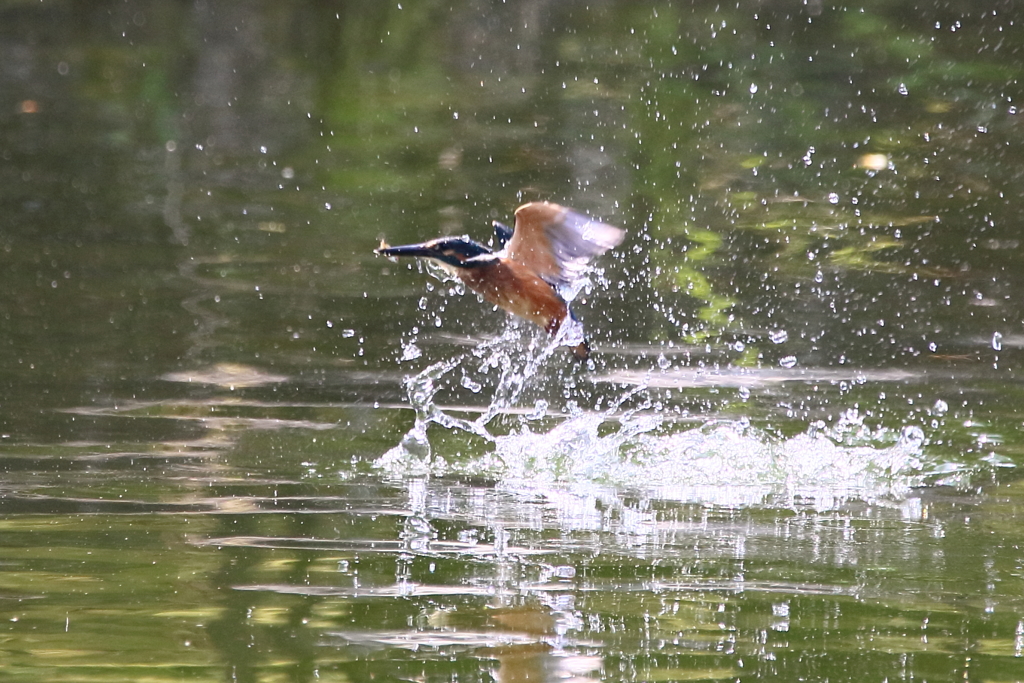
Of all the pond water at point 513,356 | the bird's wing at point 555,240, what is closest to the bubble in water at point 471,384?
the pond water at point 513,356

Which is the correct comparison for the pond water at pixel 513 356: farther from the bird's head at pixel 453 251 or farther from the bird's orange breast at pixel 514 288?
the bird's head at pixel 453 251

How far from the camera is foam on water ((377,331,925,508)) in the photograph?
5078 mm

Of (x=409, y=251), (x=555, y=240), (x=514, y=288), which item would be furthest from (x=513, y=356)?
(x=409, y=251)

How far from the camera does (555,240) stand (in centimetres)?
534

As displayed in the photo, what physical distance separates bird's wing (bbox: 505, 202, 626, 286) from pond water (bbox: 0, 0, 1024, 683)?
1.90 ft

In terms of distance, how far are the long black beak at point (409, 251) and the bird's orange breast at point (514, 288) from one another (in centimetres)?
17

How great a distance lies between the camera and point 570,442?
5496mm

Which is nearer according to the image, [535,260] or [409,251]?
[409,251]

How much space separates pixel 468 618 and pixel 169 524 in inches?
46.7

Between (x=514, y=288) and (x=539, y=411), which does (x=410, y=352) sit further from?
(x=514, y=288)

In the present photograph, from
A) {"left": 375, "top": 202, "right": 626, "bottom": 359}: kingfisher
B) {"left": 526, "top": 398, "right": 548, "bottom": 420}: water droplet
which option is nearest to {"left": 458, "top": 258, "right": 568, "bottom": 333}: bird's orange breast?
{"left": 375, "top": 202, "right": 626, "bottom": 359}: kingfisher

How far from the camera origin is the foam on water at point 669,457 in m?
5.08

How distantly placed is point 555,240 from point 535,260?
0.12 m

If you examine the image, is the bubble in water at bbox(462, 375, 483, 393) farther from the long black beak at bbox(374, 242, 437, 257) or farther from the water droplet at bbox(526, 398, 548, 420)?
the long black beak at bbox(374, 242, 437, 257)
